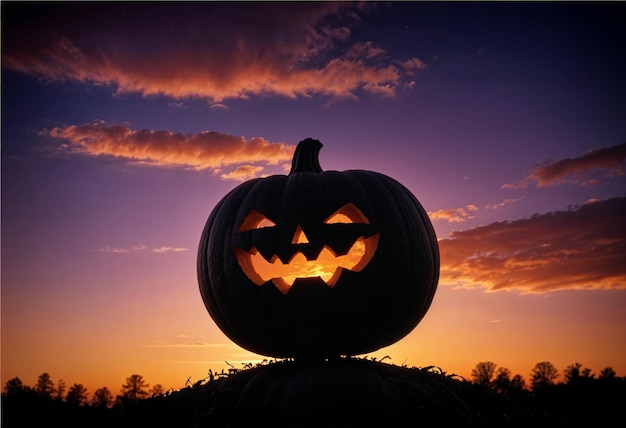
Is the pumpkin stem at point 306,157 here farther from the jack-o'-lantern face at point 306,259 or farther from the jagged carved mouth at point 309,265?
the jagged carved mouth at point 309,265

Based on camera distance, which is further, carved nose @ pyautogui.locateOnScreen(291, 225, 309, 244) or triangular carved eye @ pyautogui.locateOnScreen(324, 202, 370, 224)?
triangular carved eye @ pyautogui.locateOnScreen(324, 202, 370, 224)

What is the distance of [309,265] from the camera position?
7586 millimetres

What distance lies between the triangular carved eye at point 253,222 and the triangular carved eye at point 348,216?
868 millimetres

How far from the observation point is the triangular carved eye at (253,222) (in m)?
7.81

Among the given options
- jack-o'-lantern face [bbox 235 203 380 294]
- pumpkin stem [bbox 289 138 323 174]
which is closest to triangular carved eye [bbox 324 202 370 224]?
jack-o'-lantern face [bbox 235 203 380 294]

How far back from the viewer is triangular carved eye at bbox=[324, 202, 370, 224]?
7582 millimetres


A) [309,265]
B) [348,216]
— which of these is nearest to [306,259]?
[309,265]

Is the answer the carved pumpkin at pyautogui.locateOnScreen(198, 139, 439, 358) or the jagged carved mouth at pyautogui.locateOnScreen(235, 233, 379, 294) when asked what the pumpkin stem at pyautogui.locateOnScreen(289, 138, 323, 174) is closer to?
the carved pumpkin at pyautogui.locateOnScreen(198, 139, 439, 358)

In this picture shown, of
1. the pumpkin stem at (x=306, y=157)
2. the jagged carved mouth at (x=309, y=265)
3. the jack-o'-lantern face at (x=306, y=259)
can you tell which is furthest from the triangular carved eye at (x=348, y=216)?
the pumpkin stem at (x=306, y=157)

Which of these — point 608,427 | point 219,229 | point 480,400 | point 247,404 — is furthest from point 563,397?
point 219,229

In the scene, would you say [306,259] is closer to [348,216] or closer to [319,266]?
[319,266]

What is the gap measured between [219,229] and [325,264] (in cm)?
168

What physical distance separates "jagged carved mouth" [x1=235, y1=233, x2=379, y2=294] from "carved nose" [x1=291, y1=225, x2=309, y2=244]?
0.17 metres

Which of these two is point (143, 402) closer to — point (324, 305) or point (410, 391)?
point (324, 305)
